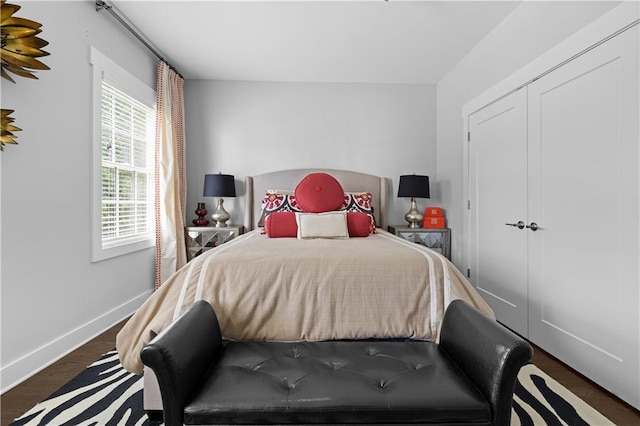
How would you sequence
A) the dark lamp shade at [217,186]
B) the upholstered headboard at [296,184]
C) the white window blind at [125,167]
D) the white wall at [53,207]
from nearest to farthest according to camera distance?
the white wall at [53,207] → the white window blind at [125,167] → the dark lamp shade at [217,186] → the upholstered headboard at [296,184]

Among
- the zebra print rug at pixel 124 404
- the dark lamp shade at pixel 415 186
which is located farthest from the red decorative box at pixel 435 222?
the zebra print rug at pixel 124 404

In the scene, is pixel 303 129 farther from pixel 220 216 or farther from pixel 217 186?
pixel 220 216

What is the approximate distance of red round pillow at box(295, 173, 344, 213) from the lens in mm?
3436

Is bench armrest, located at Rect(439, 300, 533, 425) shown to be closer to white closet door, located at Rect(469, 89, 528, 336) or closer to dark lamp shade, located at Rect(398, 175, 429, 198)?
white closet door, located at Rect(469, 89, 528, 336)

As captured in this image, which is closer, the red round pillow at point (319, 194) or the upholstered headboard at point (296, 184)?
the red round pillow at point (319, 194)

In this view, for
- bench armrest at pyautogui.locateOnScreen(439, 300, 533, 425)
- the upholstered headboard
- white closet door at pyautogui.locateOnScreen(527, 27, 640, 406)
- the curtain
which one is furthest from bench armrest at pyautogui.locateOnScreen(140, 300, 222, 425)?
the upholstered headboard

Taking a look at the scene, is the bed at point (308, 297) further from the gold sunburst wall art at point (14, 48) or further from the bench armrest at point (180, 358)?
the gold sunburst wall art at point (14, 48)

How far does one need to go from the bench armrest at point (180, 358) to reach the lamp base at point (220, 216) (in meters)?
2.50

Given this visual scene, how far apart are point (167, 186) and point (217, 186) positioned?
509 mm

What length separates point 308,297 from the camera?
166cm

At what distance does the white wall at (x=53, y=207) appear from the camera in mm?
1845

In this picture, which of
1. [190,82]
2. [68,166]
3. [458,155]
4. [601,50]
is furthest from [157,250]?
[601,50]

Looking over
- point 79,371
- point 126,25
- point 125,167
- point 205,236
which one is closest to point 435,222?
point 205,236

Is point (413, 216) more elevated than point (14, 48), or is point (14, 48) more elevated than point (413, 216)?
point (14, 48)
